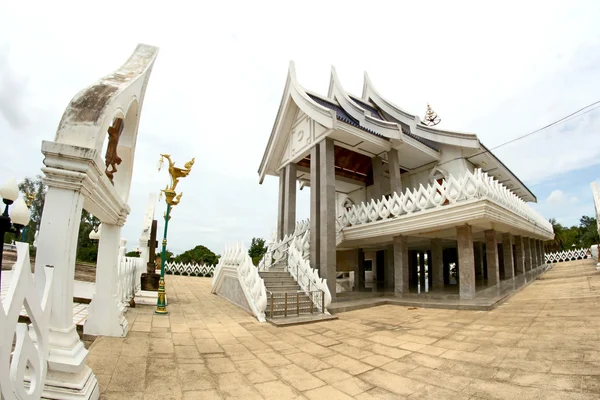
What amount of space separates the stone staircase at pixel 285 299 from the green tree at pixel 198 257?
22.0 meters

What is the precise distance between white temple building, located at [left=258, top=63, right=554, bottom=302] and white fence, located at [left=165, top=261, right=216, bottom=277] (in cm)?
1647

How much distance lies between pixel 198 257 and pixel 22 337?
30.7 m

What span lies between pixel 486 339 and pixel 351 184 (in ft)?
42.6

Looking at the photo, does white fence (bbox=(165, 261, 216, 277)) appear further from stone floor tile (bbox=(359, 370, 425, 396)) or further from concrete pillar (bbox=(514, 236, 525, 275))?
stone floor tile (bbox=(359, 370, 425, 396))

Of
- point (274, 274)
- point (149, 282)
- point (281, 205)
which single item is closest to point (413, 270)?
point (281, 205)

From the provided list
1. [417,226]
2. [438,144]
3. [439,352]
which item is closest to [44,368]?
[439,352]

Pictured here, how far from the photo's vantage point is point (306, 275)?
9.79m

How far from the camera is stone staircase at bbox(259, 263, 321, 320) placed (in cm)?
808

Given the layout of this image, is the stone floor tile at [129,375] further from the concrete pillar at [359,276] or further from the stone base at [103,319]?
the concrete pillar at [359,276]

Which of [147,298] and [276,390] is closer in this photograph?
[276,390]

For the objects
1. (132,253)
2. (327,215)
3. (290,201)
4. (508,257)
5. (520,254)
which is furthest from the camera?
(132,253)

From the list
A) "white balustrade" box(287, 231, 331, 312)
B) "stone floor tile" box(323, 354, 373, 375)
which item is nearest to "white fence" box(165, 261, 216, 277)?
"white balustrade" box(287, 231, 331, 312)

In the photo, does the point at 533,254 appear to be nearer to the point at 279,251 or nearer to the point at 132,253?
the point at 279,251

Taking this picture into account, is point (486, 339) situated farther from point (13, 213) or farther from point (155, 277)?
point (155, 277)
